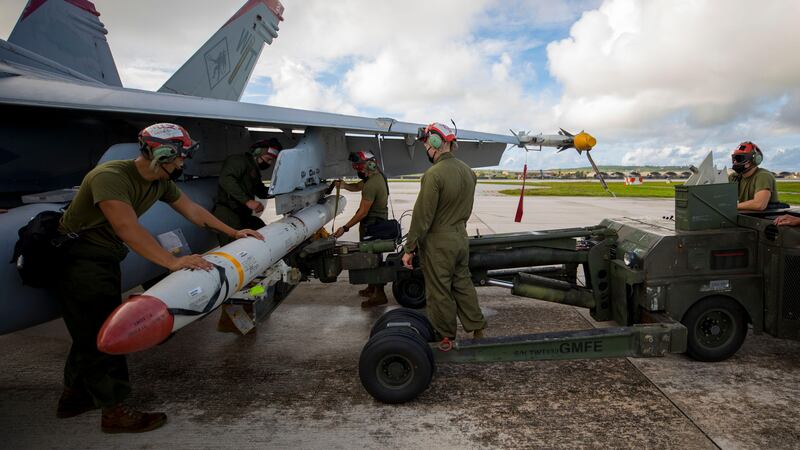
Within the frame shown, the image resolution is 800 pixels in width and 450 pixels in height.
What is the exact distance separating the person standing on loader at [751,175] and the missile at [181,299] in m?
4.35

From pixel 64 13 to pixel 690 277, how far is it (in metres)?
8.90

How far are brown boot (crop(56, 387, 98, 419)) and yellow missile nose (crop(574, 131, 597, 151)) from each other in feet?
19.3

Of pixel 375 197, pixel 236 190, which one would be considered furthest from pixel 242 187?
pixel 375 197

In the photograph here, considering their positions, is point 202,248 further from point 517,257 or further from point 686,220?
point 686,220

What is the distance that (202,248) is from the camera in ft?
17.0

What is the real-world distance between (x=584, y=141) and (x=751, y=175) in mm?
2052

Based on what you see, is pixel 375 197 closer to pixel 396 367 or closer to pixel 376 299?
pixel 376 299

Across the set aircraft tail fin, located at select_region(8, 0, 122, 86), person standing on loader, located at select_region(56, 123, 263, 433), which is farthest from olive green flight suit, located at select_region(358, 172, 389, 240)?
aircraft tail fin, located at select_region(8, 0, 122, 86)

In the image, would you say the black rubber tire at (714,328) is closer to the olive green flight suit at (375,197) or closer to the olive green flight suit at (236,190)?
the olive green flight suit at (375,197)

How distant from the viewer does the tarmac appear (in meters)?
2.88

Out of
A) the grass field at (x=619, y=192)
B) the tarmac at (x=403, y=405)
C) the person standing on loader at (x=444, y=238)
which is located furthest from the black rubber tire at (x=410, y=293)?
the grass field at (x=619, y=192)

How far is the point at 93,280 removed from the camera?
3008 millimetres

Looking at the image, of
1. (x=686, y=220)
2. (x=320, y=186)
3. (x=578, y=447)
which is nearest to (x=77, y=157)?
(x=320, y=186)

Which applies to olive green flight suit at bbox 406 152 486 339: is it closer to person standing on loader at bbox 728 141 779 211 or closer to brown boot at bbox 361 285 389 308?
brown boot at bbox 361 285 389 308
